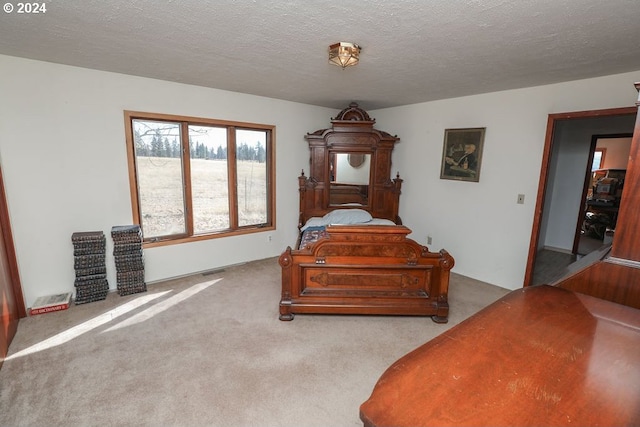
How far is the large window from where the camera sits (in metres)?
3.43

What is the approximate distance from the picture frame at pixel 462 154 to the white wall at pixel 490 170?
76 mm

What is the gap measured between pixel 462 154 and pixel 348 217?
1.71 m

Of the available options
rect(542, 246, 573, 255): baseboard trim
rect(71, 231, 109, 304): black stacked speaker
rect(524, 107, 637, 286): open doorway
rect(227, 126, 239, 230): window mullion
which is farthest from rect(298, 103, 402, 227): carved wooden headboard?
rect(542, 246, 573, 255): baseboard trim

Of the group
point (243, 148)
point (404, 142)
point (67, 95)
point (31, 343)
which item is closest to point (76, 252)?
point (31, 343)

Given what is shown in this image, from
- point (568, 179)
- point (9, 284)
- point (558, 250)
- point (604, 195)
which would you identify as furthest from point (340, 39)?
point (604, 195)

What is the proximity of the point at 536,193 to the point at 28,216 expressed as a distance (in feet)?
17.2

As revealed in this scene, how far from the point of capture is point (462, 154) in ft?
12.6

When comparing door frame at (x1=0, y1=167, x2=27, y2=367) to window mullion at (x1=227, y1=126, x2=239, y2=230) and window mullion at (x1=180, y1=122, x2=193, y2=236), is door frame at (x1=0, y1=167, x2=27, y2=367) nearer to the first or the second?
window mullion at (x1=180, y1=122, x2=193, y2=236)

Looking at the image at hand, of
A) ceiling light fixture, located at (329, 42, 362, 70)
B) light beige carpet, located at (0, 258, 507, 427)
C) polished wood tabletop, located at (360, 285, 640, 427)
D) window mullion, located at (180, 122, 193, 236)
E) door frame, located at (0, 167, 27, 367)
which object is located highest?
ceiling light fixture, located at (329, 42, 362, 70)

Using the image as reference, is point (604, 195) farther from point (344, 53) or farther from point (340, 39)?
point (340, 39)

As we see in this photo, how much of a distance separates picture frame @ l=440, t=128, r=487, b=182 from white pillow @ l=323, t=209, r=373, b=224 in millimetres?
1209

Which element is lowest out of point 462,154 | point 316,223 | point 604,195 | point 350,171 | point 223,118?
point 316,223

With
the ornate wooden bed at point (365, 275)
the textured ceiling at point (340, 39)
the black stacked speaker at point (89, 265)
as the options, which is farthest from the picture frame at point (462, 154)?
the black stacked speaker at point (89, 265)

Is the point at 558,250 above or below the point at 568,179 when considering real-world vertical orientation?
below
